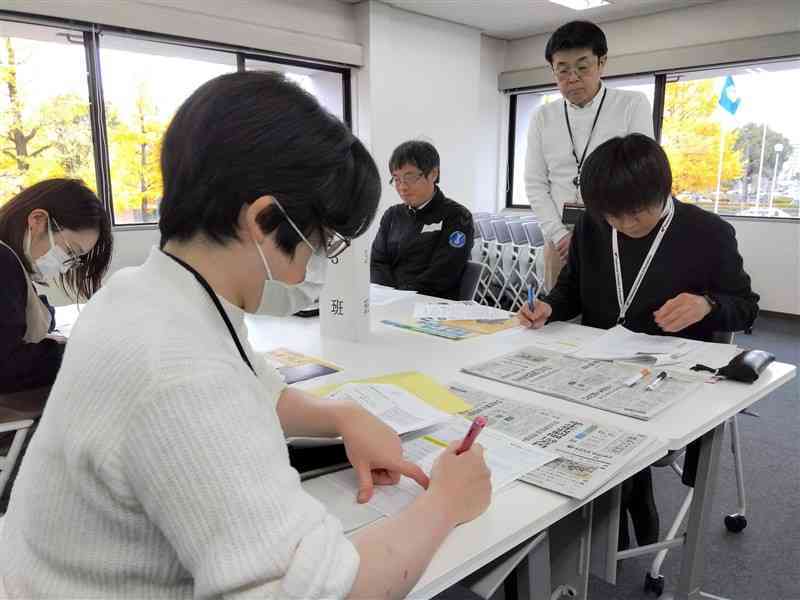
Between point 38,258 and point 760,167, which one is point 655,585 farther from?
point 760,167

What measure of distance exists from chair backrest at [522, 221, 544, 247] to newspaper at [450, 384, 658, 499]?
13.1 feet

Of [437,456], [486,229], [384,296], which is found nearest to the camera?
[437,456]

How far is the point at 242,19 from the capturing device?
4.58 metres

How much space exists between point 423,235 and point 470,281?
0.34 metres

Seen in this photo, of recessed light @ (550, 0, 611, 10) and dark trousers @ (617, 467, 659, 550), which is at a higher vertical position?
recessed light @ (550, 0, 611, 10)

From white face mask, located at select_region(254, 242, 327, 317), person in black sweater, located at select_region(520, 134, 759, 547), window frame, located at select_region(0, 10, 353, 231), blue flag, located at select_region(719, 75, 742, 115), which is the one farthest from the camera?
blue flag, located at select_region(719, 75, 742, 115)

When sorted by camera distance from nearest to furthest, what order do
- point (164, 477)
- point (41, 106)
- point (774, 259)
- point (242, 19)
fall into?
point (164, 477) < point (41, 106) < point (242, 19) < point (774, 259)

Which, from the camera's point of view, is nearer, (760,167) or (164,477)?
(164,477)

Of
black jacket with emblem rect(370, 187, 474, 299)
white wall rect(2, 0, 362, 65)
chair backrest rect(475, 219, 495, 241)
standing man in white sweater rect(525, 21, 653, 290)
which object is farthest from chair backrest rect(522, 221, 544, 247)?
standing man in white sweater rect(525, 21, 653, 290)

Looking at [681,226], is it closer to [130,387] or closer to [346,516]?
[346,516]

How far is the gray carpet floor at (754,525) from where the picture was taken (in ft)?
5.59

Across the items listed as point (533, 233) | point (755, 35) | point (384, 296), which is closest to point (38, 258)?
point (384, 296)

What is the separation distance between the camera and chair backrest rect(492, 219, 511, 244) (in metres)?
5.45

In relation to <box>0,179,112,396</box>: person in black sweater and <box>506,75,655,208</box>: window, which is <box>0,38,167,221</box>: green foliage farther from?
<box>506,75,655,208</box>: window
